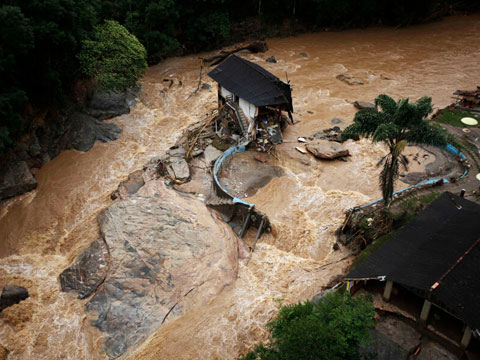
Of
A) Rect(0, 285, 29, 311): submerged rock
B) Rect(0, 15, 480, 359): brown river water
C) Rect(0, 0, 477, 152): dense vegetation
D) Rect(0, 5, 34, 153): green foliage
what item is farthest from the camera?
Rect(0, 0, 477, 152): dense vegetation

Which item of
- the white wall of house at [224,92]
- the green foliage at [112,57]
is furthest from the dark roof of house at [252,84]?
the green foliage at [112,57]

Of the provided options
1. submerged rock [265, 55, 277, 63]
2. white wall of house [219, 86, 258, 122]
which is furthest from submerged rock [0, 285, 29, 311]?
submerged rock [265, 55, 277, 63]

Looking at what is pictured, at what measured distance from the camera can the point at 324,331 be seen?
12.0 meters

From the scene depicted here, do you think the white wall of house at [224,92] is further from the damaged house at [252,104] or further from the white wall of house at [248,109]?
the white wall of house at [248,109]

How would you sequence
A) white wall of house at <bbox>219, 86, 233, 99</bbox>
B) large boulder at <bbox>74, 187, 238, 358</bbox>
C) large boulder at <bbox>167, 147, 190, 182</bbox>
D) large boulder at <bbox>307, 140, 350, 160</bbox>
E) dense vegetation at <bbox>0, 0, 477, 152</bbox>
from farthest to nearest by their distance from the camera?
white wall of house at <bbox>219, 86, 233, 99</bbox> < large boulder at <bbox>307, 140, 350, 160</bbox> < large boulder at <bbox>167, 147, 190, 182</bbox> < dense vegetation at <bbox>0, 0, 477, 152</bbox> < large boulder at <bbox>74, 187, 238, 358</bbox>

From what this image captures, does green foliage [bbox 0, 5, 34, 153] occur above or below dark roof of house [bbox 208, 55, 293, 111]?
above

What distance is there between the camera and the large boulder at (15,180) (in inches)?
974

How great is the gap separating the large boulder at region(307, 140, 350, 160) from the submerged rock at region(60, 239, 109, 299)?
15522mm

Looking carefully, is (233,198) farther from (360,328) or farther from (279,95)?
(360,328)

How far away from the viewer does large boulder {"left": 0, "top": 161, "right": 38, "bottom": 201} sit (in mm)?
24734

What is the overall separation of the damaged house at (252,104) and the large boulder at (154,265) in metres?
8.03

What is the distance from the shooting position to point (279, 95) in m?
28.0

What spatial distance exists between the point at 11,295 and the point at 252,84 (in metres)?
20.2

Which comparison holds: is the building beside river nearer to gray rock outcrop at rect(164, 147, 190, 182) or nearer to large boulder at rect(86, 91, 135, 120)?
gray rock outcrop at rect(164, 147, 190, 182)
